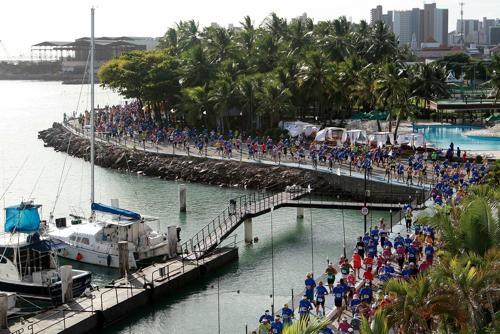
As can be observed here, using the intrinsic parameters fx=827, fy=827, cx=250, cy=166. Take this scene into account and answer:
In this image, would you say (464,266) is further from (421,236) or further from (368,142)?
(368,142)

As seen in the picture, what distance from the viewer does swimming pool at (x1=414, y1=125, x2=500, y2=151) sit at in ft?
253

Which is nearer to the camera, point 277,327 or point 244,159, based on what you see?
point 277,327

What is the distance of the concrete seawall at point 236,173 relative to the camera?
5697 cm

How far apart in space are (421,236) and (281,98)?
142 ft

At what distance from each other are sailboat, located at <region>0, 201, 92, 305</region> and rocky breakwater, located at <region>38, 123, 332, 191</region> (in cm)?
2840

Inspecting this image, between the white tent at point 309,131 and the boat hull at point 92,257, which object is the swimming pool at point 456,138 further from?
the boat hull at point 92,257

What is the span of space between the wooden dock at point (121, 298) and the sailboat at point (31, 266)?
1.16 metres

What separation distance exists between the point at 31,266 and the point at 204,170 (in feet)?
115

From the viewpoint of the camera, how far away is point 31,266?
119 ft

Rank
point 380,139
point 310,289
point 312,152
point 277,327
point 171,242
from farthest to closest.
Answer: point 380,139
point 312,152
point 171,242
point 310,289
point 277,327

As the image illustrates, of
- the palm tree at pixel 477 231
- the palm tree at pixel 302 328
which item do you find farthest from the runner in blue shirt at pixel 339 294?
the palm tree at pixel 302 328

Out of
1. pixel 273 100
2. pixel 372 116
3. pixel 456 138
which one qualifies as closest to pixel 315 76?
pixel 273 100

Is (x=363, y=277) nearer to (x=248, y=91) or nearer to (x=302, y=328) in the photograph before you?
(x=302, y=328)

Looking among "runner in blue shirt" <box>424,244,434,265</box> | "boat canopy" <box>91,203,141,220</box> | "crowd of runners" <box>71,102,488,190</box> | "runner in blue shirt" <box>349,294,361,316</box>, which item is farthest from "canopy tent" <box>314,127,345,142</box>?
"runner in blue shirt" <box>349,294,361,316</box>
